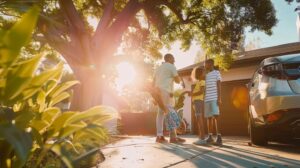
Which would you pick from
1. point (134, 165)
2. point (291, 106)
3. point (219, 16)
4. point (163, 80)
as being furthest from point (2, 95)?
point (219, 16)

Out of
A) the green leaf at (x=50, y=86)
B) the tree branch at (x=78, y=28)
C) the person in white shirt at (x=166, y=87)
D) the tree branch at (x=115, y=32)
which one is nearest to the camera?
the green leaf at (x=50, y=86)

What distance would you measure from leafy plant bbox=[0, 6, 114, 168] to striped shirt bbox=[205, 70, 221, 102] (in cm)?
579

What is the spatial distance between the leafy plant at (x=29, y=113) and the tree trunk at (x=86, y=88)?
10.2 meters

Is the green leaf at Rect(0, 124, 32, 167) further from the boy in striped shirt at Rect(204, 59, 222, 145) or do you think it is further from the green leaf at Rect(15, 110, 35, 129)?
the boy in striped shirt at Rect(204, 59, 222, 145)

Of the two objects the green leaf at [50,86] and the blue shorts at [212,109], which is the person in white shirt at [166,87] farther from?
the green leaf at [50,86]

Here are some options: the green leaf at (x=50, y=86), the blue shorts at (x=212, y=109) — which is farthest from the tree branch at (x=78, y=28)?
the green leaf at (x=50, y=86)

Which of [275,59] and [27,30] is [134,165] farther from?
[27,30]

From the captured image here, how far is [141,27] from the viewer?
Answer: 17922 millimetres

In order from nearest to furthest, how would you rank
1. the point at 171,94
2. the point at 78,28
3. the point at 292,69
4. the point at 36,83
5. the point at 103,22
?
the point at 36,83 → the point at 292,69 → the point at 171,94 → the point at 78,28 → the point at 103,22

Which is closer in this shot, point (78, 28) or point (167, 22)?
point (78, 28)

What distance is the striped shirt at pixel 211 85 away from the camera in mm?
6773

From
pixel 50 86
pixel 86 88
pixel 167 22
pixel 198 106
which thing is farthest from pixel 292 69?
pixel 167 22

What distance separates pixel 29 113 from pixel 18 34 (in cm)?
26

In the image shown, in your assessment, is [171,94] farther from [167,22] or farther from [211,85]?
[167,22]
